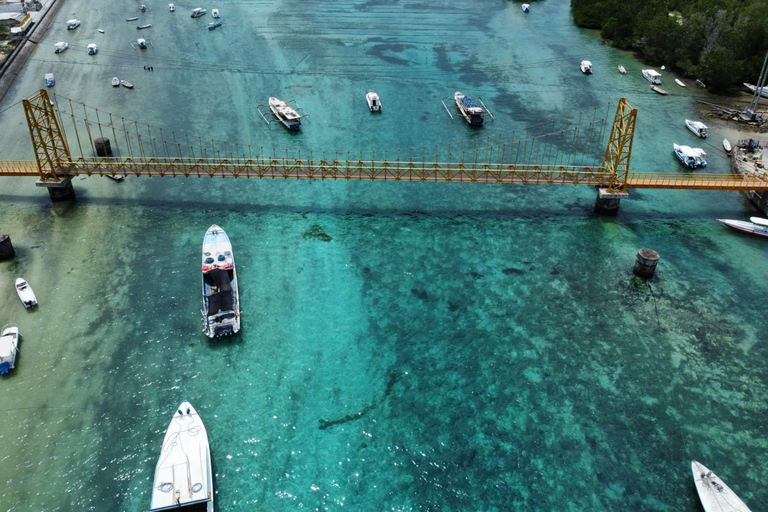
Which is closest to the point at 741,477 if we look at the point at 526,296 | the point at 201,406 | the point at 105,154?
the point at 526,296

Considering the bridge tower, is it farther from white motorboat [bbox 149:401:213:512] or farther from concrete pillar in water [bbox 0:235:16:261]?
white motorboat [bbox 149:401:213:512]

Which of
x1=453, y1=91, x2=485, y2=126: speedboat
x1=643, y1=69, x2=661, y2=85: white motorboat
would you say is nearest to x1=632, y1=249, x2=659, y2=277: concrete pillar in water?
x1=453, y1=91, x2=485, y2=126: speedboat

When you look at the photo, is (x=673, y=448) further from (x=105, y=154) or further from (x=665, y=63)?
(x=665, y=63)

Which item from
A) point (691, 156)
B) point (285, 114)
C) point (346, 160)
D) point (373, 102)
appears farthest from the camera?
point (373, 102)

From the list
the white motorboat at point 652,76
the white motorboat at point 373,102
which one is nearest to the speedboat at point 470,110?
the white motorboat at point 373,102

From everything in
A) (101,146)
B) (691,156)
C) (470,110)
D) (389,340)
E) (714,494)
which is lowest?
(389,340)

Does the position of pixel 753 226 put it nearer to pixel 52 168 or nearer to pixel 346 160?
pixel 346 160

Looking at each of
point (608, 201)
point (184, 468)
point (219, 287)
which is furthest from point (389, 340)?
point (608, 201)
